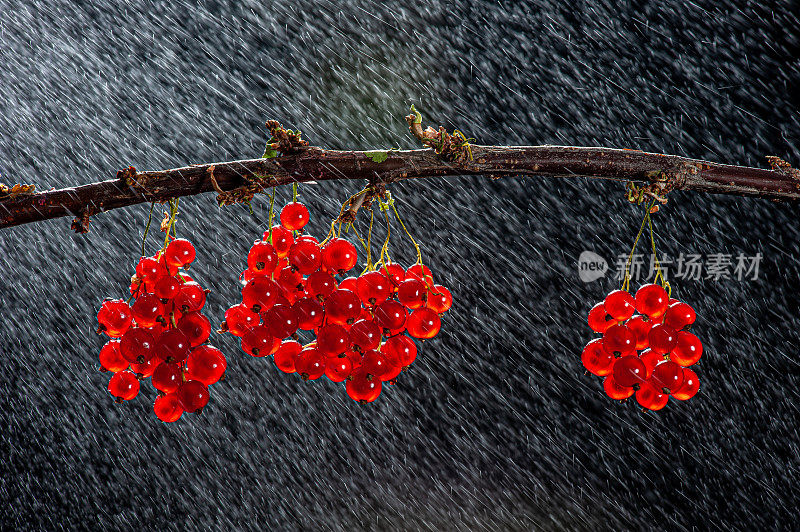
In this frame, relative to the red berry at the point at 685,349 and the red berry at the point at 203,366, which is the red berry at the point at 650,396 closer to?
the red berry at the point at 685,349

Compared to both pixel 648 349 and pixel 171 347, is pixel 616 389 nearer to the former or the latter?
pixel 648 349

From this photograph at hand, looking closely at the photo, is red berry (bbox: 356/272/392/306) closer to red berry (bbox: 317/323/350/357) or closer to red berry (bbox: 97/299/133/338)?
red berry (bbox: 317/323/350/357)

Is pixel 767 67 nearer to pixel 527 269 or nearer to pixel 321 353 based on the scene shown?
pixel 527 269

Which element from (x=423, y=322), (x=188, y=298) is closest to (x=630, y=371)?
(x=423, y=322)

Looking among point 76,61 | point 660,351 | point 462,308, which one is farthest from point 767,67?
point 76,61

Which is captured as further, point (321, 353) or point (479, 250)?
point (479, 250)

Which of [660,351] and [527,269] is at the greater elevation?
[660,351]
